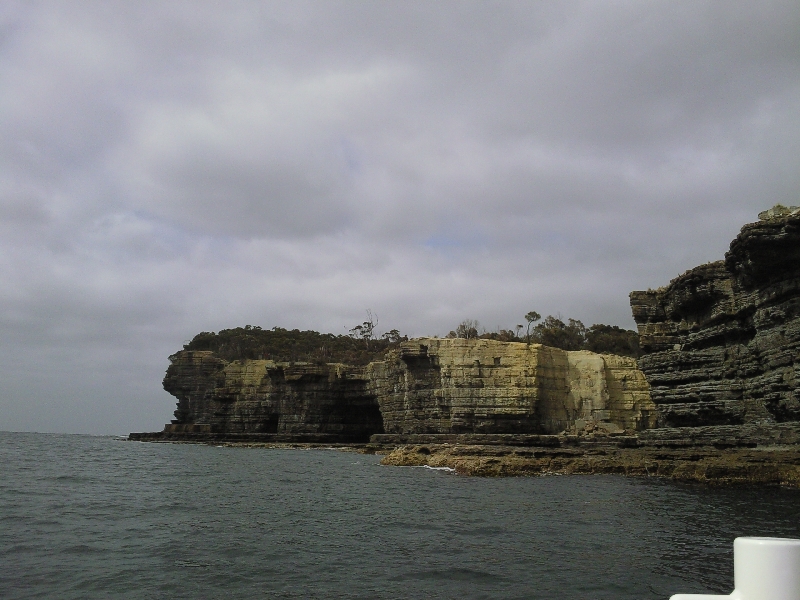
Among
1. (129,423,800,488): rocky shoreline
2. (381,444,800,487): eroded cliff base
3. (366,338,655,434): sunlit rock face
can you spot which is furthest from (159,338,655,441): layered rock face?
(381,444,800,487): eroded cliff base

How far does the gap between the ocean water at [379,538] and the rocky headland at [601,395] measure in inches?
211

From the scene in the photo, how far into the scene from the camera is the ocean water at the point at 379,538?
1020 centimetres

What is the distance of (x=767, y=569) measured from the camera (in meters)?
2.70

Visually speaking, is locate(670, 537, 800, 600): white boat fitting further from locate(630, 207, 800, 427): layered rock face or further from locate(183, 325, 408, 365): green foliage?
locate(183, 325, 408, 365): green foliage

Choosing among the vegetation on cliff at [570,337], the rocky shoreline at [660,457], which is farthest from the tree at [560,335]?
the rocky shoreline at [660,457]

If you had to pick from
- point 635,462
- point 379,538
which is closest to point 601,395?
point 635,462

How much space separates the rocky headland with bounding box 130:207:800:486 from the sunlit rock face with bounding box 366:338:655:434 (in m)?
0.11

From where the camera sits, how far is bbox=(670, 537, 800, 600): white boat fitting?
2633mm

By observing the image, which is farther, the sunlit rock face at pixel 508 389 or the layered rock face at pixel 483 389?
the layered rock face at pixel 483 389

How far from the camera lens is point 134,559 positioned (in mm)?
11812

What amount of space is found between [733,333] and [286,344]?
3711 inches

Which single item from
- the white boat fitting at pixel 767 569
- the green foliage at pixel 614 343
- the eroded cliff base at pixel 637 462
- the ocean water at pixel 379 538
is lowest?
the ocean water at pixel 379 538

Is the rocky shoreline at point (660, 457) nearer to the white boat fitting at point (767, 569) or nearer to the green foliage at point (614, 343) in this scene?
the white boat fitting at point (767, 569)

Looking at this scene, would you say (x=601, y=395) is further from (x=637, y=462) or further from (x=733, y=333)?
(x=637, y=462)
